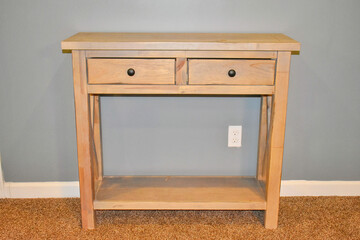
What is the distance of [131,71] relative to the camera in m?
1.40

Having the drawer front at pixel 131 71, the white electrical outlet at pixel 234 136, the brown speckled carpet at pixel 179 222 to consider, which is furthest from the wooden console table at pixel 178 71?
the white electrical outlet at pixel 234 136

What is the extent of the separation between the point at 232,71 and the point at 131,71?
37 centimetres

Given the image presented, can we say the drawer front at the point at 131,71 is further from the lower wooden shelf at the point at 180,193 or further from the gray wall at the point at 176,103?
the lower wooden shelf at the point at 180,193

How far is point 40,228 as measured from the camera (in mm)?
1626

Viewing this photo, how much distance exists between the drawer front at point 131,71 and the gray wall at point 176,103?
34 cm

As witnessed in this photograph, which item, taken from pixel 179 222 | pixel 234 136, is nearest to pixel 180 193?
pixel 179 222

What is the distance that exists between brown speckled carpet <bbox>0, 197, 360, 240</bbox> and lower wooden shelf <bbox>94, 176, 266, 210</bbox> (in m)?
0.10

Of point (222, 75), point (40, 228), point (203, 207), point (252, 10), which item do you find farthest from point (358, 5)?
point (40, 228)

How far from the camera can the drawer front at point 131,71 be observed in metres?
1.40

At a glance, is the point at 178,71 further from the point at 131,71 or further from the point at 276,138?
the point at 276,138

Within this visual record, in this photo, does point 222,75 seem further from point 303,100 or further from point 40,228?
point 40,228

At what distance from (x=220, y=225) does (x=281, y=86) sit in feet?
2.12

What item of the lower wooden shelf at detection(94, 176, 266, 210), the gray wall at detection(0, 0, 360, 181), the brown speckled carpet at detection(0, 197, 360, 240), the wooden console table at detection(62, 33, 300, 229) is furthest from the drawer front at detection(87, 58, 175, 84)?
the brown speckled carpet at detection(0, 197, 360, 240)

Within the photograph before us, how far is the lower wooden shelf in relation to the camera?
1.60 m
